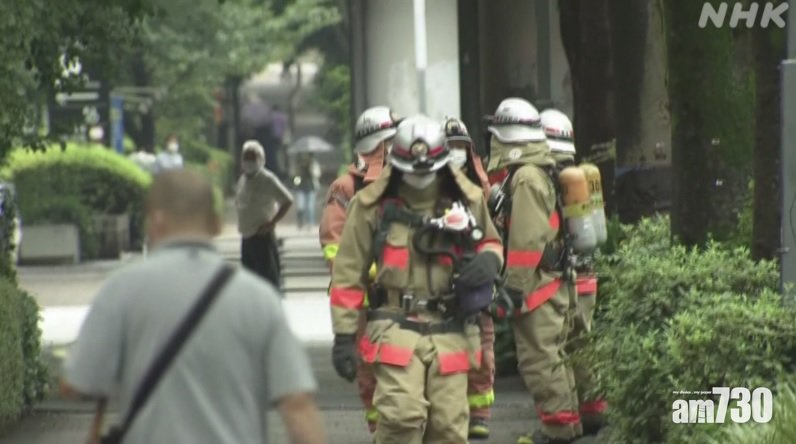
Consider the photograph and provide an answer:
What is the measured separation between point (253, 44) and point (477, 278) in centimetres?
3921

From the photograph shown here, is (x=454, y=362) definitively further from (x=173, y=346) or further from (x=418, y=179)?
(x=173, y=346)

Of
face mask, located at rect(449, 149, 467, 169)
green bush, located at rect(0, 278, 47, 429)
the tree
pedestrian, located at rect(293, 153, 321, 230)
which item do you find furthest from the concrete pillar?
pedestrian, located at rect(293, 153, 321, 230)

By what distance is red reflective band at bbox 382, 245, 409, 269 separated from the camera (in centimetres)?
901

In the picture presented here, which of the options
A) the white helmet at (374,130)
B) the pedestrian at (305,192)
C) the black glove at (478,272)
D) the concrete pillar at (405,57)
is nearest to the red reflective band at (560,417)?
the white helmet at (374,130)

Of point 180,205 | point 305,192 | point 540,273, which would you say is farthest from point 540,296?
point 305,192

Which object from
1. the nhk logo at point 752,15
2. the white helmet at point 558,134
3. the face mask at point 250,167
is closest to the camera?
the nhk logo at point 752,15

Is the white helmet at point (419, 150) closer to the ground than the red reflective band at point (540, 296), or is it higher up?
higher up

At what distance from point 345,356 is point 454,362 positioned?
58cm

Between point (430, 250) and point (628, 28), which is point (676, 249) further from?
point (628, 28)

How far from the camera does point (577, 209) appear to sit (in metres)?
11.0

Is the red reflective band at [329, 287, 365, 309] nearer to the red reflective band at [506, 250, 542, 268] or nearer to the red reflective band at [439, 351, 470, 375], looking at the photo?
the red reflective band at [439, 351, 470, 375]

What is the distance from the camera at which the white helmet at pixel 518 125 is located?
11.0 meters

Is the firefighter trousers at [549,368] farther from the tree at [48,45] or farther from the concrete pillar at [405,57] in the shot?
the concrete pillar at [405,57]

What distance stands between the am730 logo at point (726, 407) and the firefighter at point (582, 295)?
2922mm
